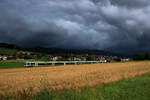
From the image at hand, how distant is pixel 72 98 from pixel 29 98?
233 cm

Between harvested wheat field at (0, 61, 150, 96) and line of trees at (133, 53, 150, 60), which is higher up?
line of trees at (133, 53, 150, 60)

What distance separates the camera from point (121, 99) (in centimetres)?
871

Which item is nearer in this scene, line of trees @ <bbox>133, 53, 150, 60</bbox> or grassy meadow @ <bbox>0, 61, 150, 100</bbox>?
grassy meadow @ <bbox>0, 61, 150, 100</bbox>

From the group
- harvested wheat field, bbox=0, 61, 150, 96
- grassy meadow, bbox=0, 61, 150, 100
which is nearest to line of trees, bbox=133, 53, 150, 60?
harvested wheat field, bbox=0, 61, 150, 96

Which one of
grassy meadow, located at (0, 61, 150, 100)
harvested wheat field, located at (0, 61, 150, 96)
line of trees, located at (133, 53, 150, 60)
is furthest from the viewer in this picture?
line of trees, located at (133, 53, 150, 60)

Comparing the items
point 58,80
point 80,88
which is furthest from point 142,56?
point 80,88

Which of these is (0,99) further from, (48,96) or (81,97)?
(81,97)

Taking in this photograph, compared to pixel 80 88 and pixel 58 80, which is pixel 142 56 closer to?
pixel 58 80

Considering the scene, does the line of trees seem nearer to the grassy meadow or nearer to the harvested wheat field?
the harvested wheat field

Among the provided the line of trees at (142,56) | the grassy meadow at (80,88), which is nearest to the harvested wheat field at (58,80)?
the grassy meadow at (80,88)

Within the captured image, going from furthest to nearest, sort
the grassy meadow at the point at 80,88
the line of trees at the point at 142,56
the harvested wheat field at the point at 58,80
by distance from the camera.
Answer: the line of trees at the point at 142,56, the harvested wheat field at the point at 58,80, the grassy meadow at the point at 80,88

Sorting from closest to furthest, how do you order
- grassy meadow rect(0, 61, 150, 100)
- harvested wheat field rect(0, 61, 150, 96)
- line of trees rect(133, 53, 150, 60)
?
grassy meadow rect(0, 61, 150, 100), harvested wheat field rect(0, 61, 150, 96), line of trees rect(133, 53, 150, 60)

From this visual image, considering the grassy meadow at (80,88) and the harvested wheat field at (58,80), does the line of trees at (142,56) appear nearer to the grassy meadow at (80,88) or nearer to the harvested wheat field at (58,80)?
the harvested wheat field at (58,80)

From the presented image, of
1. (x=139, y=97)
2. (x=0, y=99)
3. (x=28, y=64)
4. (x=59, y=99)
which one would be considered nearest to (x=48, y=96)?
(x=59, y=99)
